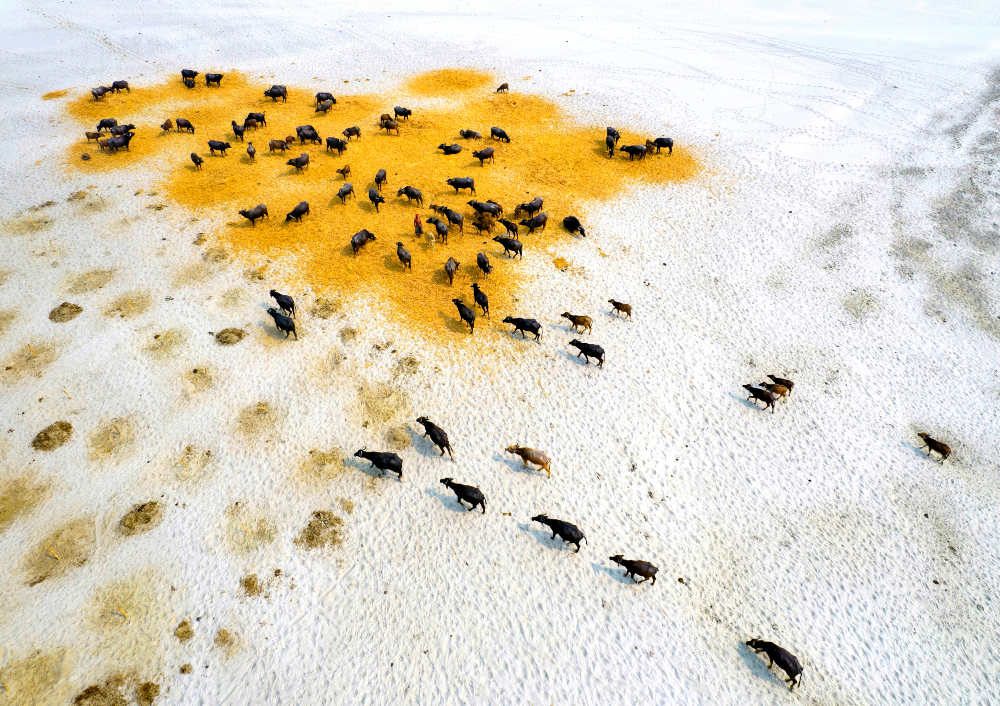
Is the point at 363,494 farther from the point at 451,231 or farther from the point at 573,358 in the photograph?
the point at 451,231

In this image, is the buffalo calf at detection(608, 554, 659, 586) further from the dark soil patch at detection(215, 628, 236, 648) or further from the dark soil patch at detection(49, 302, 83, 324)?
the dark soil patch at detection(49, 302, 83, 324)

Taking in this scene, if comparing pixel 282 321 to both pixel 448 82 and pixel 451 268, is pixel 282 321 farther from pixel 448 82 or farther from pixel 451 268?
pixel 448 82

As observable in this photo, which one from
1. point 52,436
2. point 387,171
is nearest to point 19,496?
point 52,436

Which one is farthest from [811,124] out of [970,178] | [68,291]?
[68,291]

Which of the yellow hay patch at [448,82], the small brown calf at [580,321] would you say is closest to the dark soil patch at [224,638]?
the small brown calf at [580,321]

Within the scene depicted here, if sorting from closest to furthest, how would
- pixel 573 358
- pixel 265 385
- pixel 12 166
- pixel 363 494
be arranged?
pixel 363 494
pixel 265 385
pixel 573 358
pixel 12 166

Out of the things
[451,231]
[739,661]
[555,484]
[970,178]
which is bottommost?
[739,661]

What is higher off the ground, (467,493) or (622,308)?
(622,308)

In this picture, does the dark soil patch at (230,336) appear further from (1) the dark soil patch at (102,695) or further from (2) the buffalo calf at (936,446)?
(2) the buffalo calf at (936,446)
